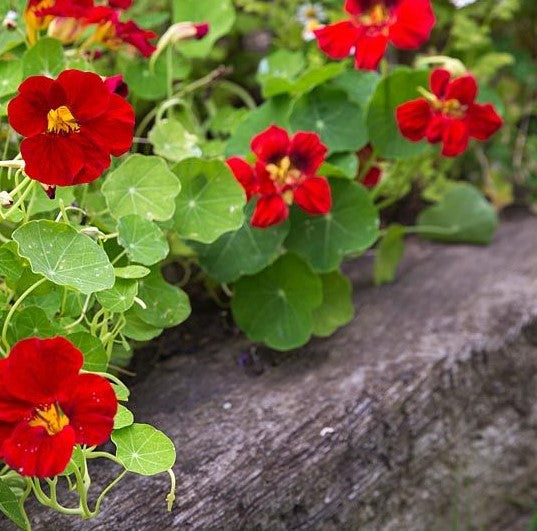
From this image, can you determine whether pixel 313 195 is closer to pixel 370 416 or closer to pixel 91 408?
pixel 370 416

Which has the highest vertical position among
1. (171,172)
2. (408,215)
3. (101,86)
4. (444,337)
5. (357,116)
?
(101,86)

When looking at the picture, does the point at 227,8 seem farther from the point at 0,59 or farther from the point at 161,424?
the point at 161,424

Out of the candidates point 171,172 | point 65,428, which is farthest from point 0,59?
point 65,428

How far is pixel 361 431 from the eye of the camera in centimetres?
137

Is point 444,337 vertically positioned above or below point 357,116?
below

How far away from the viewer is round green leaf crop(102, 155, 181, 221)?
123 centimetres

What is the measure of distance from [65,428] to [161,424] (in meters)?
0.43

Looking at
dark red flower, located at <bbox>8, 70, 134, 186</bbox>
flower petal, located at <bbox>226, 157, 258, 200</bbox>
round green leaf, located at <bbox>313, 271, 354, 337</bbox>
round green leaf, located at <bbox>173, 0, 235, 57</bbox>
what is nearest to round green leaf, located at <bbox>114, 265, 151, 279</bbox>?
dark red flower, located at <bbox>8, 70, 134, 186</bbox>

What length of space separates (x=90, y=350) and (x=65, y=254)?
0.44 ft

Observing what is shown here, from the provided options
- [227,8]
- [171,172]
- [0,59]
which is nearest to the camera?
[171,172]

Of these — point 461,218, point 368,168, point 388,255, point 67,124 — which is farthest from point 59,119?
point 461,218

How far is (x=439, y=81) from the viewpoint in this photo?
1471 mm

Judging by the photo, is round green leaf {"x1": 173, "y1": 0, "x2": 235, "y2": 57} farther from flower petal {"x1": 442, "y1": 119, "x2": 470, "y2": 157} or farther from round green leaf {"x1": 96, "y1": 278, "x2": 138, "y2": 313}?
round green leaf {"x1": 96, "y1": 278, "x2": 138, "y2": 313}

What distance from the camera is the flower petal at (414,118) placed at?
4.75 feet
